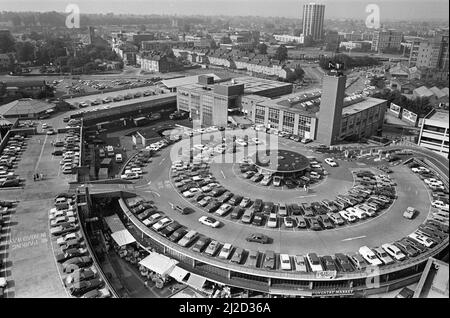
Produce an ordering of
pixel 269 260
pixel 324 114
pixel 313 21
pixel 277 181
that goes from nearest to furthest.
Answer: pixel 269 260, pixel 277 181, pixel 324 114, pixel 313 21

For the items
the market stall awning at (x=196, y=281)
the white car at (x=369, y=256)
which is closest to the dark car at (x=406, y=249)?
the white car at (x=369, y=256)

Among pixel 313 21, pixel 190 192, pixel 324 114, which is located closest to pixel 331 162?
pixel 324 114

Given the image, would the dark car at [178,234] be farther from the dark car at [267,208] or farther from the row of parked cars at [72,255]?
the dark car at [267,208]

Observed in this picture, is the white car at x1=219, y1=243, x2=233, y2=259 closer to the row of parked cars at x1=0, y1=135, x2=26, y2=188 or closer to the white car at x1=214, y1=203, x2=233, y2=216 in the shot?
the white car at x1=214, y1=203, x2=233, y2=216

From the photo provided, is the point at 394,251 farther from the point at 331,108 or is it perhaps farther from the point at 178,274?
the point at 331,108

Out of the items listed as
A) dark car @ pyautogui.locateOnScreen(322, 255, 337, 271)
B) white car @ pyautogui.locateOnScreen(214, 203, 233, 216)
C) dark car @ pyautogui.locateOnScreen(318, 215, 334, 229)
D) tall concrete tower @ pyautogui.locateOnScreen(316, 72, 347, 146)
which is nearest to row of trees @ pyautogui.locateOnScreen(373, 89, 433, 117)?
tall concrete tower @ pyautogui.locateOnScreen(316, 72, 347, 146)
